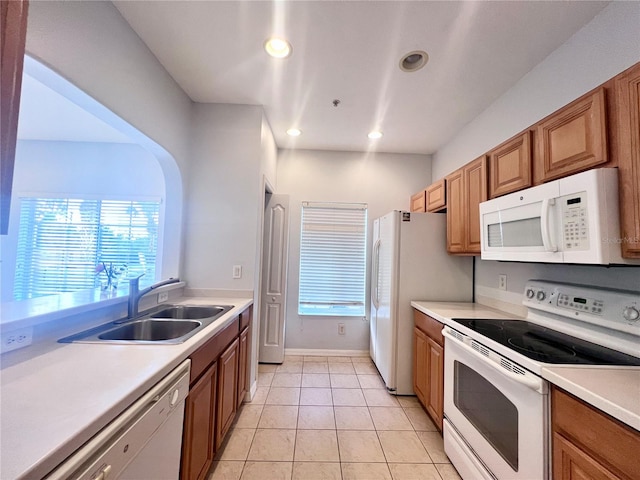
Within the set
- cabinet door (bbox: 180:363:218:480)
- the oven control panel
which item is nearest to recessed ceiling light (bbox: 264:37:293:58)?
cabinet door (bbox: 180:363:218:480)

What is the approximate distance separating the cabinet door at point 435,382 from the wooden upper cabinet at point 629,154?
4.16 feet

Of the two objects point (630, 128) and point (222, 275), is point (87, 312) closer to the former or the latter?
point (222, 275)

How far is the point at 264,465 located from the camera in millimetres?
1683

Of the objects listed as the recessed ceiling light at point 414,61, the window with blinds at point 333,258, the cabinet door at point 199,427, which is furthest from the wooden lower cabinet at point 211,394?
the recessed ceiling light at point 414,61

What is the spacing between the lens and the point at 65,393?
777 mm

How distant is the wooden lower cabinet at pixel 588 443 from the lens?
0.78 metres

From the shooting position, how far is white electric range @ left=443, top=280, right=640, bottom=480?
3.66 ft

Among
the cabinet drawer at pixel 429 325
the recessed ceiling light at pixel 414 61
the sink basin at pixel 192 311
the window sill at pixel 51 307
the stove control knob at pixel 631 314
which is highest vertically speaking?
the recessed ceiling light at pixel 414 61

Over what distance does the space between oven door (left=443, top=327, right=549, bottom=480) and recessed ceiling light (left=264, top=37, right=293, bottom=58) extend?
216cm

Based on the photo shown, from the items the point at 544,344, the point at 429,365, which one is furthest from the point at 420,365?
the point at 544,344

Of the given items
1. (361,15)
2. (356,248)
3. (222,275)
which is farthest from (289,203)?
(361,15)

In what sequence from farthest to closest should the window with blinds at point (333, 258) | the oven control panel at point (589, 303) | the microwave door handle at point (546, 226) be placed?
1. the window with blinds at point (333, 258)
2. the microwave door handle at point (546, 226)
3. the oven control panel at point (589, 303)

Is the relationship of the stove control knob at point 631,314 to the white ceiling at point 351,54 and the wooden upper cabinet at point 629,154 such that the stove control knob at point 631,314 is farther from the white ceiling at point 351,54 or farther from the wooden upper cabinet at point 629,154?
the white ceiling at point 351,54

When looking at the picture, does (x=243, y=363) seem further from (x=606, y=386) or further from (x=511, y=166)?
(x=511, y=166)
